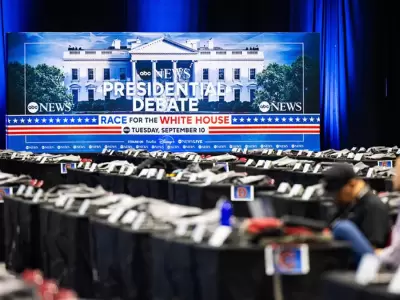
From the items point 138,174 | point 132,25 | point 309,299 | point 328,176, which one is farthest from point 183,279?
point 132,25

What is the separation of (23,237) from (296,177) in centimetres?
611

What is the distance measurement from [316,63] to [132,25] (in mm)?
5216

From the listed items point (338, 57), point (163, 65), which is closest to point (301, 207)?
point (163, 65)

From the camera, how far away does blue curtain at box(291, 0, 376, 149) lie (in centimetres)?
2773

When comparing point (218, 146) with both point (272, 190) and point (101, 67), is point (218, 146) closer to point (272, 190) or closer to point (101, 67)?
point (101, 67)

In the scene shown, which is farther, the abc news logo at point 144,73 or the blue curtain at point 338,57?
the blue curtain at point 338,57

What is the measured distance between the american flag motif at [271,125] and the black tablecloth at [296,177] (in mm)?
7799

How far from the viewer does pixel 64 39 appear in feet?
82.8

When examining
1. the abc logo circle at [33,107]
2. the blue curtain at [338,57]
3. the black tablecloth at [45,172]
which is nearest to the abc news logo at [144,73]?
the abc logo circle at [33,107]

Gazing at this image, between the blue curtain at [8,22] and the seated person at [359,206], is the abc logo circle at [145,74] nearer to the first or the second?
the blue curtain at [8,22]

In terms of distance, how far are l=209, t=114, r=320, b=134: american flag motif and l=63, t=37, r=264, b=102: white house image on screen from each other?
20.4 inches

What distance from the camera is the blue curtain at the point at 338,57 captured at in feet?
91.0

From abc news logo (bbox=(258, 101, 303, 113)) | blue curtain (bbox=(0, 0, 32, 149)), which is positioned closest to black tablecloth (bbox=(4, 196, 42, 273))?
abc news logo (bbox=(258, 101, 303, 113))

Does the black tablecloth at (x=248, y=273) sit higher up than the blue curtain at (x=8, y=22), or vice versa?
the blue curtain at (x=8, y=22)
